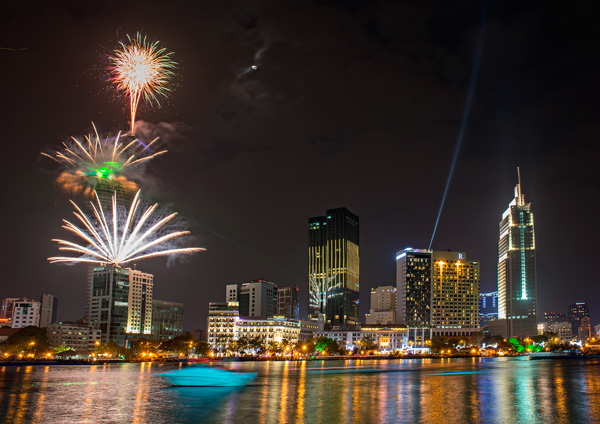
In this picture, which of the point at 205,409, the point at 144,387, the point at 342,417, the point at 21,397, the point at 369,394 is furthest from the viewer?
the point at 144,387

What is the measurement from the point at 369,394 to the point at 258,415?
19.3 meters

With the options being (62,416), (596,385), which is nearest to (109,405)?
(62,416)

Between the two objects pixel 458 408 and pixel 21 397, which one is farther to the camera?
pixel 21 397

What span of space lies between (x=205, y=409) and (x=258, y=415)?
643 cm

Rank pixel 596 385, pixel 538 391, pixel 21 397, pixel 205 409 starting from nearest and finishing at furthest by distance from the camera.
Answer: pixel 205 409, pixel 21 397, pixel 538 391, pixel 596 385

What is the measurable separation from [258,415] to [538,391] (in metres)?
35.5

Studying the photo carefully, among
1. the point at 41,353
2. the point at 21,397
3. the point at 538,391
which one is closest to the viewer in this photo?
the point at 21,397

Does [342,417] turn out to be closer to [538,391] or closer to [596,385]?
[538,391]

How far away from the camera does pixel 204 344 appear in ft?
649

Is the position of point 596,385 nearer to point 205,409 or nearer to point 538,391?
point 538,391

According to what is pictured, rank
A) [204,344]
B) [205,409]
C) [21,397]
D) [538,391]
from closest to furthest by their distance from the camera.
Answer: [205,409]
[21,397]
[538,391]
[204,344]

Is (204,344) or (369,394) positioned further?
(204,344)

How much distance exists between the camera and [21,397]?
54812 mm

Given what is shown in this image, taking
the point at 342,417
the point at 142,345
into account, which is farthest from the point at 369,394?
the point at 142,345
